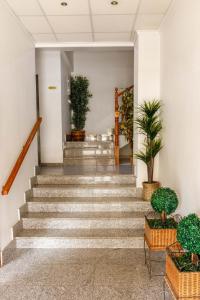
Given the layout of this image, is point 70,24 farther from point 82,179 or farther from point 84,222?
point 84,222

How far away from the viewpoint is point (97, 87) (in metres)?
9.48

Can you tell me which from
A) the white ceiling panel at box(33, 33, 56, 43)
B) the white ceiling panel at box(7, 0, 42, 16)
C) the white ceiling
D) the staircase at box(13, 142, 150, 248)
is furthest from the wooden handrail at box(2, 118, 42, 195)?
the white ceiling panel at box(7, 0, 42, 16)

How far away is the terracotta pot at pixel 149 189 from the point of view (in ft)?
15.0

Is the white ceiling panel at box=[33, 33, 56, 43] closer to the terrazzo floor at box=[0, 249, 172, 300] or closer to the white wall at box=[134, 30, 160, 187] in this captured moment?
the white wall at box=[134, 30, 160, 187]

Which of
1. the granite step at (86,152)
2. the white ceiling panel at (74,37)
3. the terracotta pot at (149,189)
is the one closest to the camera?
the terracotta pot at (149,189)

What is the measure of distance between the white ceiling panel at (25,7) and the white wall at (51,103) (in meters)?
2.96

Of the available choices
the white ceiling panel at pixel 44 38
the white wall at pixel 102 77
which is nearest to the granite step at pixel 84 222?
the white ceiling panel at pixel 44 38

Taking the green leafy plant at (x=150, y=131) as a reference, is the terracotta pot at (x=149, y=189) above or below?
below

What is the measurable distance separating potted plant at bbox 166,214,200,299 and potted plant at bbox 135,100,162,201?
7.54 feet

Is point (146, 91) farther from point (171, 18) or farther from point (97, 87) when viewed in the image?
point (97, 87)

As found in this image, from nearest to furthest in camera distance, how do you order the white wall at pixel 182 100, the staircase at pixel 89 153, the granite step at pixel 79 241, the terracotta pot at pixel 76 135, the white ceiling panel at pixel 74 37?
the white wall at pixel 182 100 → the granite step at pixel 79 241 → the white ceiling panel at pixel 74 37 → the staircase at pixel 89 153 → the terracotta pot at pixel 76 135

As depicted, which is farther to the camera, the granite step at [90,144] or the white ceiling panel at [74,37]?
the granite step at [90,144]

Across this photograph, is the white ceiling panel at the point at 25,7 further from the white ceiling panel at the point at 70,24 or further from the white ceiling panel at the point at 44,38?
the white ceiling panel at the point at 44,38

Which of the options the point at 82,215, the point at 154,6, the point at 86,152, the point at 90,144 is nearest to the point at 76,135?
the point at 90,144
